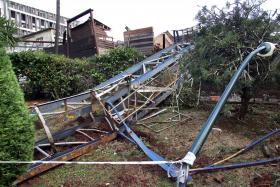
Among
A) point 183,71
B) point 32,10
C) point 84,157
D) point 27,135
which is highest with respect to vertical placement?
point 32,10

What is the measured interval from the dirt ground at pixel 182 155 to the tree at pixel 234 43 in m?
0.93

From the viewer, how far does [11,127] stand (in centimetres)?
331

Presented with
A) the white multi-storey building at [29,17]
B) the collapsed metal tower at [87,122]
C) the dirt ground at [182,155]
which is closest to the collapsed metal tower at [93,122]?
the collapsed metal tower at [87,122]

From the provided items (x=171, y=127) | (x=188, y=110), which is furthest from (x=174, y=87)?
(x=171, y=127)

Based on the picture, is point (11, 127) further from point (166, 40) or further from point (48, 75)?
point (166, 40)

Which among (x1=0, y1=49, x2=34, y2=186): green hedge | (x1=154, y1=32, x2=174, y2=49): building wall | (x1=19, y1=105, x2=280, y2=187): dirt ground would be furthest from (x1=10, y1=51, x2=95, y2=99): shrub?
(x1=0, y1=49, x2=34, y2=186): green hedge

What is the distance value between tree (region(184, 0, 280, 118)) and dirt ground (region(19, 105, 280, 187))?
933 mm

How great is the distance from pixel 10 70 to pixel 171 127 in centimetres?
422

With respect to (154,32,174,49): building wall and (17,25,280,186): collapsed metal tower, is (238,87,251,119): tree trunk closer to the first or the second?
(17,25,280,186): collapsed metal tower

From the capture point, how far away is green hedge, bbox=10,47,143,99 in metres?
10.8

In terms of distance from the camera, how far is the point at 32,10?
61875 mm

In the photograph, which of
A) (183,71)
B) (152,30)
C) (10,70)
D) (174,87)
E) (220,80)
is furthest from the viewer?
(152,30)

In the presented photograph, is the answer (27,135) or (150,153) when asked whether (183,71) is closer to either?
(150,153)

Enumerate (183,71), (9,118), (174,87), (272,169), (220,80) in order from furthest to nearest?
(174,87), (183,71), (220,80), (272,169), (9,118)
